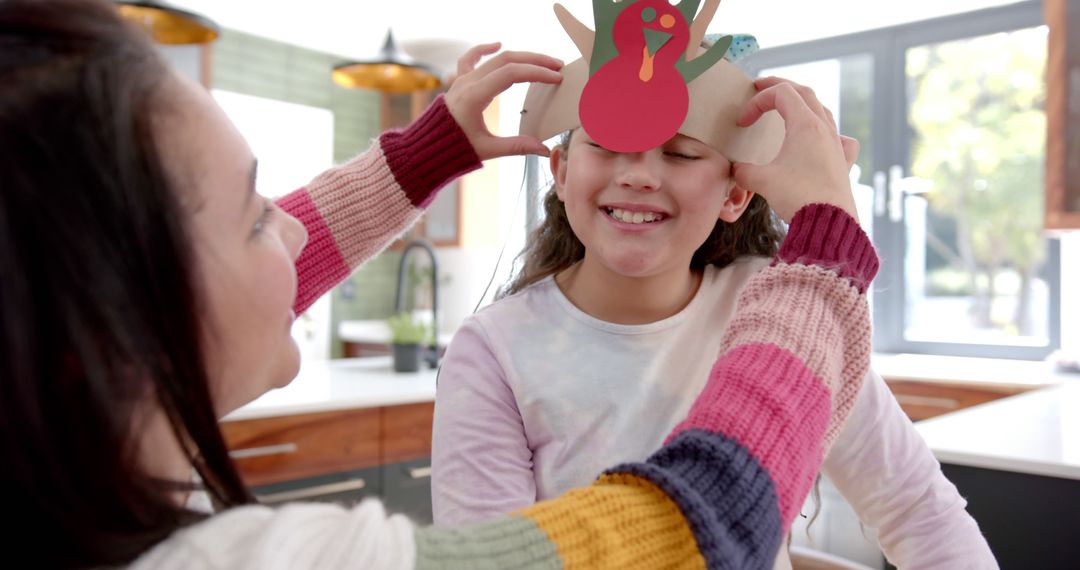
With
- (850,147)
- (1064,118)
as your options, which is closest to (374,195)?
(850,147)

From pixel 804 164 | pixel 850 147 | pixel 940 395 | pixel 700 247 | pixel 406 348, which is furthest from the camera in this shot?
pixel 940 395

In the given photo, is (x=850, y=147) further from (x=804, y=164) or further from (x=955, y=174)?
(x=955, y=174)

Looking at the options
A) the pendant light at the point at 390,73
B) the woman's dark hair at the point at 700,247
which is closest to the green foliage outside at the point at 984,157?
A: the pendant light at the point at 390,73

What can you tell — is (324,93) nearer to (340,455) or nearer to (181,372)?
(340,455)

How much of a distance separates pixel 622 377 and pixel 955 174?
3142 mm

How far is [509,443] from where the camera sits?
881 mm

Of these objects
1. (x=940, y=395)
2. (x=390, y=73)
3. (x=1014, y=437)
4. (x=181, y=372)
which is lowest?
(x=940, y=395)

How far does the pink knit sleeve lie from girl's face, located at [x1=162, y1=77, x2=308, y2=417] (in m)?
0.35

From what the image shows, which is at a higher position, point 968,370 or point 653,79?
point 653,79

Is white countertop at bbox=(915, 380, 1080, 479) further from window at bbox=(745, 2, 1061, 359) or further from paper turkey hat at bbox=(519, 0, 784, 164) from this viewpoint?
window at bbox=(745, 2, 1061, 359)

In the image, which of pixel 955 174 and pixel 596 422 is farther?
pixel 955 174

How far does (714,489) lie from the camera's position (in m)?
0.54

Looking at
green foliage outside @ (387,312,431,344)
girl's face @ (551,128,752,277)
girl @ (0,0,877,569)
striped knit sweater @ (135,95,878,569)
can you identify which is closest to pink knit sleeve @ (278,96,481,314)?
girl's face @ (551,128,752,277)

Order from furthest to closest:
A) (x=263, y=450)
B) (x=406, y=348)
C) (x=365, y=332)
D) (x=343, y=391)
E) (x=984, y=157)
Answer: (x=365, y=332), (x=984, y=157), (x=406, y=348), (x=343, y=391), (x=263, y=450)
